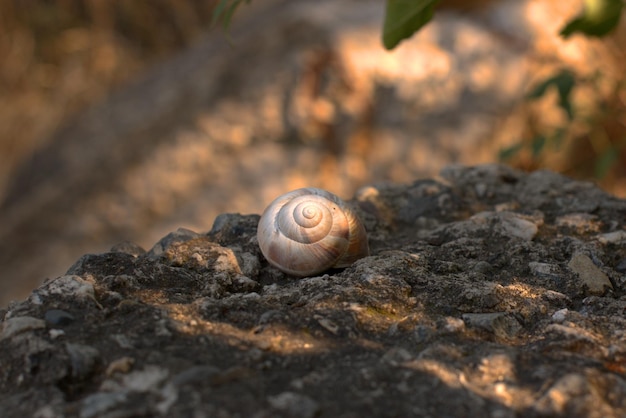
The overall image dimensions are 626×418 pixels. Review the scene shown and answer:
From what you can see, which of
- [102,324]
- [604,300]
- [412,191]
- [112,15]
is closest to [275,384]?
[102,324]


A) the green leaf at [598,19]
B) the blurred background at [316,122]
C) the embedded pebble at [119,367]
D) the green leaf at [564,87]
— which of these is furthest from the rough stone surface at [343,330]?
the blurred background at [316,122]

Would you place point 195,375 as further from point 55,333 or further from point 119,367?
point 55,333

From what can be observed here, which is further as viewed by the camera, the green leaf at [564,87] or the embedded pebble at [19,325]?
the green leaf at [564,87]

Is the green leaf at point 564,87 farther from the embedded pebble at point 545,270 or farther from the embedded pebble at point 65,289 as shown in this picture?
the embedded pebble at point 65,289

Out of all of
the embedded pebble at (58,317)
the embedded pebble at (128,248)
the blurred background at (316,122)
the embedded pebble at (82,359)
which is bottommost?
the embedded pebble at (82,359)

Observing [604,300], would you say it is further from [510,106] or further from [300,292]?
[510,106]
